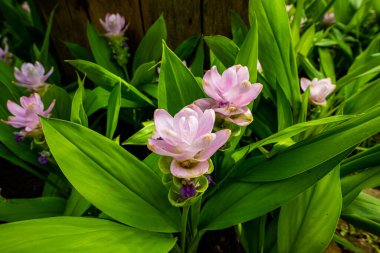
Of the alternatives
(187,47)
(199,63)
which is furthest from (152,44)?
(199,63)

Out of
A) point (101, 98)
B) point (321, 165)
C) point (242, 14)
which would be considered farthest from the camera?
point (242, 14)

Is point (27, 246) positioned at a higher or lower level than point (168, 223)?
higher

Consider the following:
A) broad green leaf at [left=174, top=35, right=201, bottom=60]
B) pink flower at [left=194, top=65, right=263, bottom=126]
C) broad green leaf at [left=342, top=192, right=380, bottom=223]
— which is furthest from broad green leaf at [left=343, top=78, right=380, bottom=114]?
broad green leaf at [left=174, top=35, right=201, bottom=60]

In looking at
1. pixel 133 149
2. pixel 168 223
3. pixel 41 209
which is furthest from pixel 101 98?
pixel 168 223

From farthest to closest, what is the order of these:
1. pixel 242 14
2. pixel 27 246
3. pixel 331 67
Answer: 1. pixel 331 67
2. pixel 242 14
3. pixel 27 246

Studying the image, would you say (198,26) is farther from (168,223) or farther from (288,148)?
(168,223)

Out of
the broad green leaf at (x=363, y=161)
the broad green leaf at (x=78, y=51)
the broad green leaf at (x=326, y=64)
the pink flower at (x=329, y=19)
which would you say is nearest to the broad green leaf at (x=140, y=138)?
the broad green leaf at (x=363, y=161)

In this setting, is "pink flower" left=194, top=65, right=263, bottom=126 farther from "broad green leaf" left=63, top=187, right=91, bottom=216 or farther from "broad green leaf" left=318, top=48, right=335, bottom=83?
"broad green leaf" left=318, top=48, right=335, bottom=83

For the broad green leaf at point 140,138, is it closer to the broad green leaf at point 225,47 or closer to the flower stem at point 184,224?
the flower stem at point 184,224

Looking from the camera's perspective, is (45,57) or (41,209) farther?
(45,57)
